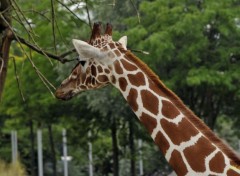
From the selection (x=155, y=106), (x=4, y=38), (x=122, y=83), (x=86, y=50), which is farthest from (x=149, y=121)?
(x=4, y=38)

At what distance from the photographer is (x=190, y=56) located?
52.1 feet

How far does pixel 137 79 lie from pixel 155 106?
253 mm

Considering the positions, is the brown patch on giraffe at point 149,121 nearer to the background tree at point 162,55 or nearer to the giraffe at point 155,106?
the giraffe at point 155,106

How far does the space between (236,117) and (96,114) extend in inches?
156

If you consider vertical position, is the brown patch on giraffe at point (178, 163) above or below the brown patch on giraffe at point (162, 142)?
below

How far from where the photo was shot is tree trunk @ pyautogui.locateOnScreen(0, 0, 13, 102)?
5.80 m

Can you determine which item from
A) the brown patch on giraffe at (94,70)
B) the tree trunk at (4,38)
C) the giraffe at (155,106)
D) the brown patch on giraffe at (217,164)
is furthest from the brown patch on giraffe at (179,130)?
the tree trunk at (4,38)


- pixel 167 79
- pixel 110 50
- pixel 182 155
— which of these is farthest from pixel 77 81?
pixel 167 79

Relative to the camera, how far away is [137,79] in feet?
17.9

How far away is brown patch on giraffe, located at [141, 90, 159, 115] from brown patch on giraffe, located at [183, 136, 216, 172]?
0.40m

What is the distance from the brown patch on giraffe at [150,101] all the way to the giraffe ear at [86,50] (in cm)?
48

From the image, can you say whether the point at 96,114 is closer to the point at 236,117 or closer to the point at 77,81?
the point at 236,117

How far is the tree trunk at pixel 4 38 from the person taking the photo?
5801mm

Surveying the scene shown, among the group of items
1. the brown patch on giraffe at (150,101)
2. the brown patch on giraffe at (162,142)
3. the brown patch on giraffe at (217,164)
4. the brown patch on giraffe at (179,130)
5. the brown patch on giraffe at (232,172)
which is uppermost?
the brown patch on giraffe at (150,101)
